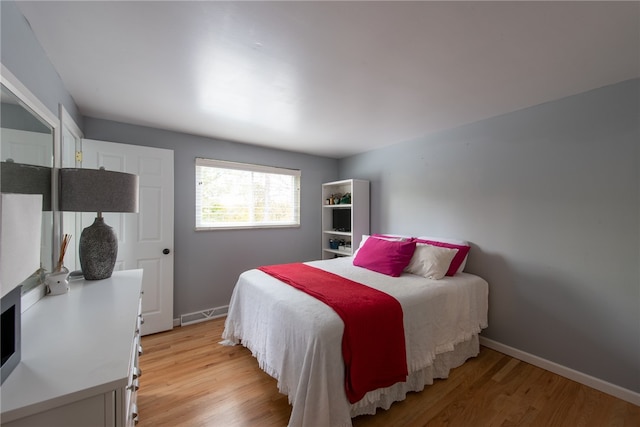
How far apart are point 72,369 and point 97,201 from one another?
3.38 feet

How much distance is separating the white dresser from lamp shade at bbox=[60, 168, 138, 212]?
540 millimetres

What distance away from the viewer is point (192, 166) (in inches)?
123

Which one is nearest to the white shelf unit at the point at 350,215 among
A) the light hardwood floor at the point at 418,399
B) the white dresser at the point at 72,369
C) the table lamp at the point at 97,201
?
the light hardwood floor at the point at 418,399

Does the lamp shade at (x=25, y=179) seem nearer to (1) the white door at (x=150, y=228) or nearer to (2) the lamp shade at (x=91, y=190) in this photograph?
(2) the lamp shade at (x=91, y=190)

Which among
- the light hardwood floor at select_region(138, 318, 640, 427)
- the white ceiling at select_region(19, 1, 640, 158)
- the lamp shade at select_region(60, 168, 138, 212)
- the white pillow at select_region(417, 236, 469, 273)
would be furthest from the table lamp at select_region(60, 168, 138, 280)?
the white pillow at select_region(417, 236, 469, 273)

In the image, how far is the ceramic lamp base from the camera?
1.59 m

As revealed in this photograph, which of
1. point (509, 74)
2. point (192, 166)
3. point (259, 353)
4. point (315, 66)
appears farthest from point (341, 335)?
point (192, 166)

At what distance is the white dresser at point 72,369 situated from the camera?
2.12 ft

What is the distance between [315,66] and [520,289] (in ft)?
8.54

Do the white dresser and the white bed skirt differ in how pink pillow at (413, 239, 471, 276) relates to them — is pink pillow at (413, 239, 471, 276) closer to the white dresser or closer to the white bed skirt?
the white bed skirt

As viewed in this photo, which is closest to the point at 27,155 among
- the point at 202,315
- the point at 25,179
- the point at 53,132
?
the point at 25,179

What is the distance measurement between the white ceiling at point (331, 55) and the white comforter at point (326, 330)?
5.18 ft

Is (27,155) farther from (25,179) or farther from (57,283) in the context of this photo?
(57,283)

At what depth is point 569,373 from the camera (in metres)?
2.09
